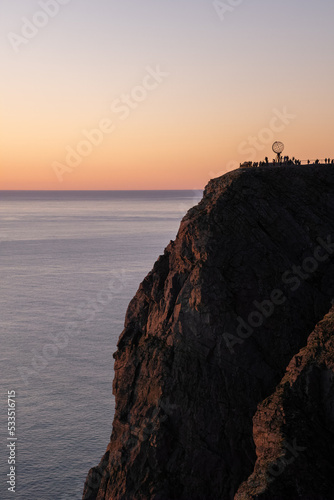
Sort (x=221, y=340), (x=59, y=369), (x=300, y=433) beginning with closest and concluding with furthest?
(x=300, y=433), (x=221, y=340), (x=59, y=369)

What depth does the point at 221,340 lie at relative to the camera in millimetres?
41281

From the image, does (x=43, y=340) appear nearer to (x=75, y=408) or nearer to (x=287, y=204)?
(x=75, y=408)

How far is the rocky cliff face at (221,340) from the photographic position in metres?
40.2

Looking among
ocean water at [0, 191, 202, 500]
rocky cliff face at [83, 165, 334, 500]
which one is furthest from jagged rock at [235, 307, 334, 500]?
ocean water at [0, 191, 202, 500]

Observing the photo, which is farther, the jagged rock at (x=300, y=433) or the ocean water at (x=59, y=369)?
the ocean water at (x=59, y=369)

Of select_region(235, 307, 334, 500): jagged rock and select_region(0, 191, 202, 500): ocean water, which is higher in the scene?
select_region(235, 307, 334, 500): jagged rock

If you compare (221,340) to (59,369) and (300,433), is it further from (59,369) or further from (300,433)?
(59,369)

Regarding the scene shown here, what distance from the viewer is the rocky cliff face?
40.2 meters

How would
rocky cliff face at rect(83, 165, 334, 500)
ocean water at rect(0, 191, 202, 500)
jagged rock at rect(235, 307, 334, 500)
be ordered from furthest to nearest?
ocean water at rect(0, 191, 202, 500) < rocky cliff face at rect(83, 165, 334, 500) < jagged rock at rect(235, 307, 334, 500)

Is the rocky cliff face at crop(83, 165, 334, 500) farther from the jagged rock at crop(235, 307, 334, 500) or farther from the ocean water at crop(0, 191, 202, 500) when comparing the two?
the ocean water at crop(0, 191, 202, 500)

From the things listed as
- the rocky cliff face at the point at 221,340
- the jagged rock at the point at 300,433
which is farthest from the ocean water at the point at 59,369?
the jagged rock at the point at 300,433

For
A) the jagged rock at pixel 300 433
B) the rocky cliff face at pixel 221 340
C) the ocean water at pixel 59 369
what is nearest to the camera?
the jagged rock at pixel 300 433

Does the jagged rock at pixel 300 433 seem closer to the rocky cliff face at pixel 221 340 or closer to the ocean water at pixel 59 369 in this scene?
the rocky cliff face at pixel 221 340

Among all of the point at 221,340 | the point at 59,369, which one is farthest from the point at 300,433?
the point at 59,369
